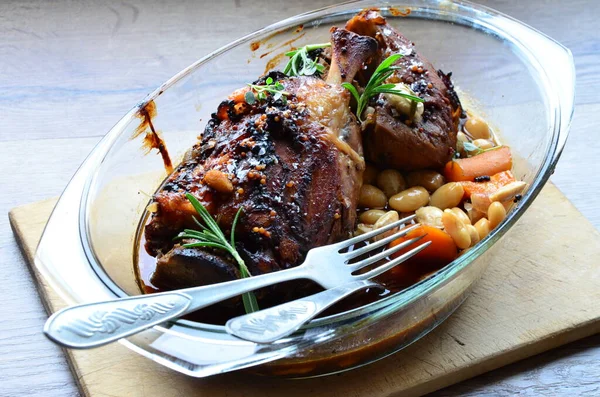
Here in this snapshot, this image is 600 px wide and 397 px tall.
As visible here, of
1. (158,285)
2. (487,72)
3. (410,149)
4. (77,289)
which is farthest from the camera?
(487,72)

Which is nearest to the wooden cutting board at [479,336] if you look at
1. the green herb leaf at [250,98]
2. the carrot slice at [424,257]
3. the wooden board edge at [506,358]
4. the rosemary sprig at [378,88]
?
the wooden board edge at [506,358]

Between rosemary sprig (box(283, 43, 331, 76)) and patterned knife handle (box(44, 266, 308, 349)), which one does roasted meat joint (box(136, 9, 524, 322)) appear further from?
patterned knife handle (box(44, 266, 308, 349))

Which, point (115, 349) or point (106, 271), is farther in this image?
point (115, 349)

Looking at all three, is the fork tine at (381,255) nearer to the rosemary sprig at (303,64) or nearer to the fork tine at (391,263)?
the fork tine at (391,263)

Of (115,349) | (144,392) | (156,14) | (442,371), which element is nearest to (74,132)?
(156,14)

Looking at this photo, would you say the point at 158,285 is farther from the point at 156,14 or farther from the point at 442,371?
the point at 156,14

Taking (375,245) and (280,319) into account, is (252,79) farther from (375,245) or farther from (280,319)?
(280,319)

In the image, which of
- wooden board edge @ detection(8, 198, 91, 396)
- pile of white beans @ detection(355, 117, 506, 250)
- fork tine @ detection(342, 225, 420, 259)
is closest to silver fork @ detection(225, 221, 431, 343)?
fork tine @ detection(342, 225, 420, 259)
